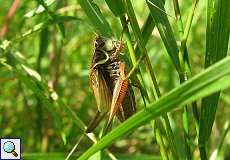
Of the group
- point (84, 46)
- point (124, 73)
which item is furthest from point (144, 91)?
point (84, 46)

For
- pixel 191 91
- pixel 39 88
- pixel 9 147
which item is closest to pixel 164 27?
pixel 191 91

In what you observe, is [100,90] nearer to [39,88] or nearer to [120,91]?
[120,91]

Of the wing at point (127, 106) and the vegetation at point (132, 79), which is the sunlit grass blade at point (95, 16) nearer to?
the vegetation at point (132, 79)

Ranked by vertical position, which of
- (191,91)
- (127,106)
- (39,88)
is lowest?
(191,91)

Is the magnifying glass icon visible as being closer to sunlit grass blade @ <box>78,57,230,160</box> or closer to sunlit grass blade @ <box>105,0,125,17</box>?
sunlit grass blade @ <box>105,0,125,17</box>

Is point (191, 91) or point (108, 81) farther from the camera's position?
point (108, 81)

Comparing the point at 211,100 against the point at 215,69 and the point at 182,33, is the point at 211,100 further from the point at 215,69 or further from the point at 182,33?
the point at 215,69

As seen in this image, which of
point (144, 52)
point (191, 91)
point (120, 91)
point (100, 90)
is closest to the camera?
point (191, 91)
